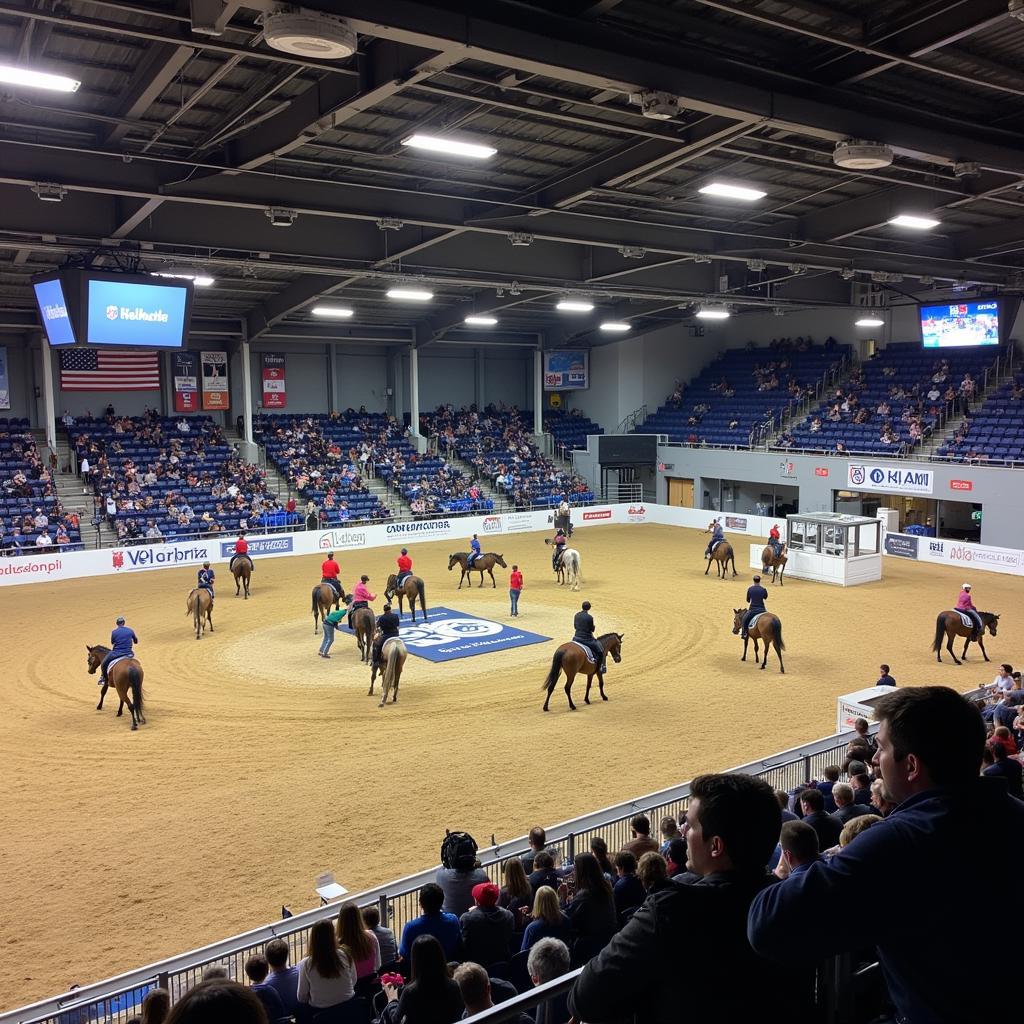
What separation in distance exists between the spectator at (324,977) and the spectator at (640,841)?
2.69 meters

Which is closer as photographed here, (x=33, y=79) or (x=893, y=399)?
(x=33, y=79)

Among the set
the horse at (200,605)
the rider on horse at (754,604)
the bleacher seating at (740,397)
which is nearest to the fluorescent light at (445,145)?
the rider on horse at (754,604)

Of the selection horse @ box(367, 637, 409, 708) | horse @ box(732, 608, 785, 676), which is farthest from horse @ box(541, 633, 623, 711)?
horse @ box(732, 608, 785, 676)

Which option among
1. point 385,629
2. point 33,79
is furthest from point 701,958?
point 385,629

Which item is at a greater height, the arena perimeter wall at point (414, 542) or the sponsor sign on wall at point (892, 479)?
the sponsor sign on wall at point (892, 479)

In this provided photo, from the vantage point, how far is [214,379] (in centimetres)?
3938

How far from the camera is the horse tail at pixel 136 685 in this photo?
14.9m

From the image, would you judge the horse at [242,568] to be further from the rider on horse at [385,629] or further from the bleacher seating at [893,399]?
the bleacher seating at [893,399]

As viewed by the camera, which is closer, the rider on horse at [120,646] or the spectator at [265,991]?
the spectator at [265,991]

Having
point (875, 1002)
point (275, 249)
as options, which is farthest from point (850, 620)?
point (875, 1002)

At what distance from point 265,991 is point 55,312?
15754mm

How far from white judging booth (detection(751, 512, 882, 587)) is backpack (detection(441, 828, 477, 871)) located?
22.3 metres

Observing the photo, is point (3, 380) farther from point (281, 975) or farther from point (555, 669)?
point (281, 975)

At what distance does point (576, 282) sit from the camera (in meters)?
27.5
